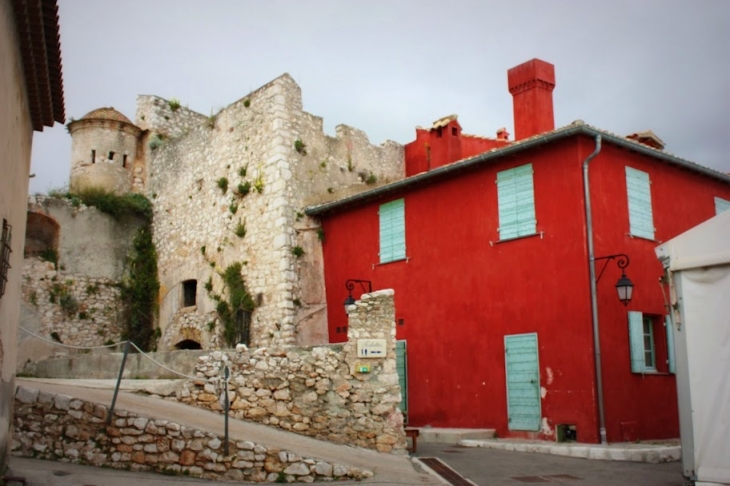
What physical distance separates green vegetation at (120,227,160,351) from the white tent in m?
16.4

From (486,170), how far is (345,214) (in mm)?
4466

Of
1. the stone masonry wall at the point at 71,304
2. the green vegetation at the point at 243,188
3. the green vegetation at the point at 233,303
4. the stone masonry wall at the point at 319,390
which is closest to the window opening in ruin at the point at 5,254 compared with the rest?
the stone masonry wall at the point at 319,390

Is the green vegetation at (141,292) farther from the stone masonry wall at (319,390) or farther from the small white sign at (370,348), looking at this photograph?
the small white sign at (370,348)

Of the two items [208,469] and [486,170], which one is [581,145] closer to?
[486,170]

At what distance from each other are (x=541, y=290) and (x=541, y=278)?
237 millimetres

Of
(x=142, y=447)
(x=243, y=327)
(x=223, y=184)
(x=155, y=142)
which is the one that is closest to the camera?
(x=142, y=447)

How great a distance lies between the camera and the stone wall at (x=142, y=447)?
30.8 feet

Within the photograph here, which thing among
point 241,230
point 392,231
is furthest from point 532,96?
point 241,230

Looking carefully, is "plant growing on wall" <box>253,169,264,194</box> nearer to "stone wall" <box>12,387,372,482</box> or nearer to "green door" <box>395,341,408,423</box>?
"green door" <box>395,341,408,423</box>

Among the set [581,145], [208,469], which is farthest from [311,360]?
[581,145]

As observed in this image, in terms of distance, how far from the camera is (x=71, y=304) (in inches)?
818

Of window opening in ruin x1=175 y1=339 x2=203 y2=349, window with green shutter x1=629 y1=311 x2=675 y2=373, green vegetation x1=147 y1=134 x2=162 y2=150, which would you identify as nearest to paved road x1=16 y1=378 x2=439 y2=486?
window with green shutter x1=629 y1=311 x2=675 y2=373

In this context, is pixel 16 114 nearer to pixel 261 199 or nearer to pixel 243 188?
pixel 261 199

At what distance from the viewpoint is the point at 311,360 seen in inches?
476
